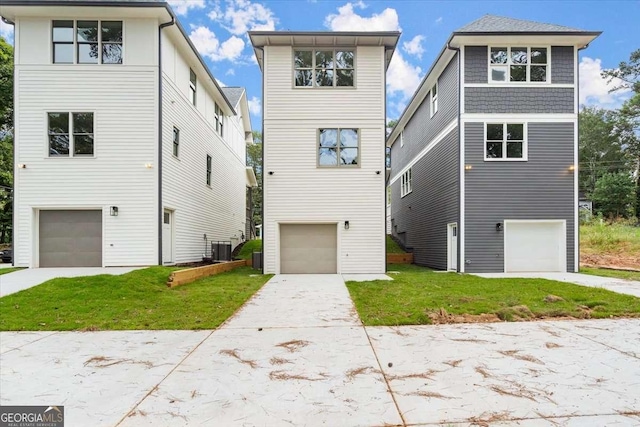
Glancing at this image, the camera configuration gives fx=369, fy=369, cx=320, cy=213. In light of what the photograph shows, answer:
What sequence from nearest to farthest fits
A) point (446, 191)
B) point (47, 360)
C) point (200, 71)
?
point (47, 360), point (446, 191), point (200, 71)

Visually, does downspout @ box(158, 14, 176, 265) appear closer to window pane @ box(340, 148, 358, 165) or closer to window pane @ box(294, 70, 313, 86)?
window pane @ box(294, 70, 313, 86)

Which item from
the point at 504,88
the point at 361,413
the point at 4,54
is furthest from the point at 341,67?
the point at 4,54

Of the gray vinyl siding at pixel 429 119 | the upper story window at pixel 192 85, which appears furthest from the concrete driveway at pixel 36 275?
the gray vinyl siding at pixel 429 119

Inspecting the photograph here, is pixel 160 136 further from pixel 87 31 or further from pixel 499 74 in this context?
pixel 499 74

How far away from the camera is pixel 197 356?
→ 4145mm

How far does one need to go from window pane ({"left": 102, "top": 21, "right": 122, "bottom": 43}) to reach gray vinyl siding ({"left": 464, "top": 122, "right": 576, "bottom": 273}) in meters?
11.3

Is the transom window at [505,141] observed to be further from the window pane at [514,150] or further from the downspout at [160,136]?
the downspout at [160,136]

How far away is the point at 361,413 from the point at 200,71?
14698 millimetres

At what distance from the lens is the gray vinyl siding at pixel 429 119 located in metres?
13.0

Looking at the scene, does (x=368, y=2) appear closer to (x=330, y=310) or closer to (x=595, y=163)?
(x=330, y=310)

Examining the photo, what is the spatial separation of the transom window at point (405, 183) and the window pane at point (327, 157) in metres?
7.99

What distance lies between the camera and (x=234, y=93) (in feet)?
71.3

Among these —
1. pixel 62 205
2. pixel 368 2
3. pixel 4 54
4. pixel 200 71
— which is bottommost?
pixel 62 205

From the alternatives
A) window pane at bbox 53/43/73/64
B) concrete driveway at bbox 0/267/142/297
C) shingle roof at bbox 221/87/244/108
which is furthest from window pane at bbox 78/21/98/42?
shingle roof at bbox 221/87/244/108
